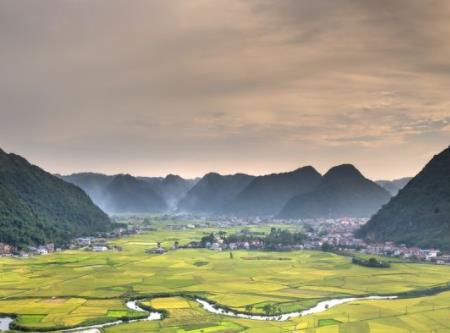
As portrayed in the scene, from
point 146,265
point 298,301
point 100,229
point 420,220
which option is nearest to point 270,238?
point 420,220

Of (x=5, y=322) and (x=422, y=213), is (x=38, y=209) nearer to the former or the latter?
(x=5, y=322)

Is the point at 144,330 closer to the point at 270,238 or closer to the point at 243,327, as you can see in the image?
the point at 243,327

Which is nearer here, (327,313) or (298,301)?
(327,313)

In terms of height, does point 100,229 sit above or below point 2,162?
below

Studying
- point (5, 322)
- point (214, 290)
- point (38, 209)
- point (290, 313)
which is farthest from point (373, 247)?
point (38, 209)

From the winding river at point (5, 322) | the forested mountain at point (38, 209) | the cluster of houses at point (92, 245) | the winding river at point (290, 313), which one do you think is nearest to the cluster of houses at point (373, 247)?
the winding river at point (290, 313)

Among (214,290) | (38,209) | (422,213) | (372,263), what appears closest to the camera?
(214,290)
